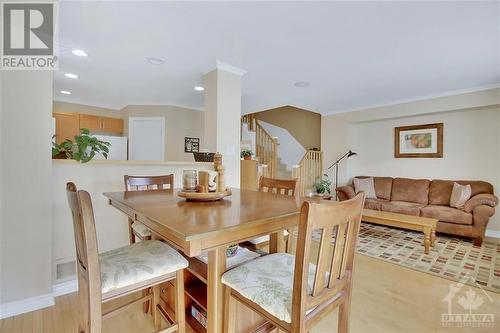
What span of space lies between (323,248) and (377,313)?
4.46ft

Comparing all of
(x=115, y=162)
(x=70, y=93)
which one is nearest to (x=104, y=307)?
(x=115, y=162)

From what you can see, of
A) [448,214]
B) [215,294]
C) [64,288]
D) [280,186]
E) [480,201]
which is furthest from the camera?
[448,214]

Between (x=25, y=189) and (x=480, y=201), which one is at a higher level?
(x=25, y=189)

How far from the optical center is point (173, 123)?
4840mm

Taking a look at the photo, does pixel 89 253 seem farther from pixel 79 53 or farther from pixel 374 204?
pixel 374 204

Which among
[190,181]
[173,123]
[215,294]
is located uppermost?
[173,123]

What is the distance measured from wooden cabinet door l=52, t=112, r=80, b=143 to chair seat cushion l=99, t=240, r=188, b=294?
434 centimetres

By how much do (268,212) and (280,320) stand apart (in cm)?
42

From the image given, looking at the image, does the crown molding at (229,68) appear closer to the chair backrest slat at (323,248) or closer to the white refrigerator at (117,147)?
the chair backrest slat at (323,248)

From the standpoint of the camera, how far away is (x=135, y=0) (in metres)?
1.75

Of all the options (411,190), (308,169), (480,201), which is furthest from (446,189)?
(308,169)

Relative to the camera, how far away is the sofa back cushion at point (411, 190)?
4.14 metres

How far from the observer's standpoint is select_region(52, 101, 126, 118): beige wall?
4473 mm

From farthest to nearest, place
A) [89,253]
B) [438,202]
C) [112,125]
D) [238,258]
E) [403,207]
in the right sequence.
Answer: [112,125]
[438,202]
[403,207]
[238,258]
[89,253]
